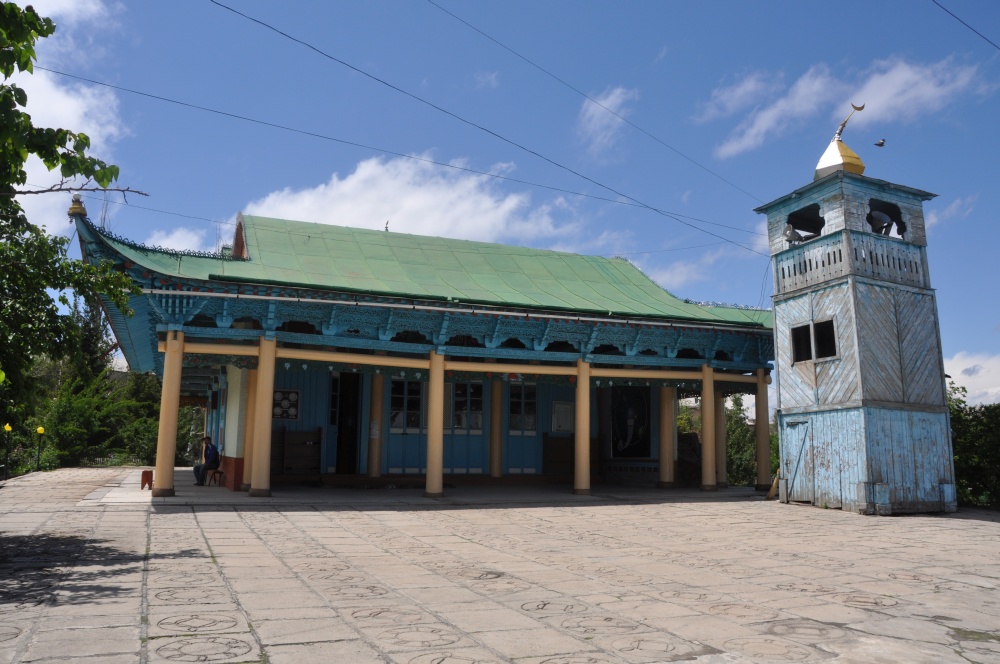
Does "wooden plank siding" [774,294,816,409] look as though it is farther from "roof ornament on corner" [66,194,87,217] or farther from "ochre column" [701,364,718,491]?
"roof ornament on corner" [66,194,87,217]

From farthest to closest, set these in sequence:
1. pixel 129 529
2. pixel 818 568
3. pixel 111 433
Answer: pixel 111 433 < pixel 129 529 < pixel 818 568

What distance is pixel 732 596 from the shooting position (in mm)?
6449

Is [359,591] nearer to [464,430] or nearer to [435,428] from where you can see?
[435,428]

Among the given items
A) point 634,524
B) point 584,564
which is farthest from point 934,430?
point 584,564

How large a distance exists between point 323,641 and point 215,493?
36.5 ft

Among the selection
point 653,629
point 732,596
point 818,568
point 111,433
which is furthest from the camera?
point 111,433

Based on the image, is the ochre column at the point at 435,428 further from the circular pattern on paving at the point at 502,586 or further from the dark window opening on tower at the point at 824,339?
the circular pattern on paving at the point at 502,586

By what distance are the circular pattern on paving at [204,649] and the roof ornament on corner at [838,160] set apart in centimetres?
1421

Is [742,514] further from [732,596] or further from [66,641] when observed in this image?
[66,641]

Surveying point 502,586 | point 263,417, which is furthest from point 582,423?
point 502,586

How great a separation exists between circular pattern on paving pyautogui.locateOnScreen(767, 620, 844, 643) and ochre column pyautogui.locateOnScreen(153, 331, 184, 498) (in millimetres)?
10777

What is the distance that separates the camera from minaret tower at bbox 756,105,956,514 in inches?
549

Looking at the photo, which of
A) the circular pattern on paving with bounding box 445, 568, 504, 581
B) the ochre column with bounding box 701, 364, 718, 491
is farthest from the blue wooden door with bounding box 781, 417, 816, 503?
the circular pattern on paving with bounding box 445, 568, 504, 581

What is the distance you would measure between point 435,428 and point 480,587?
8587 millimetres
